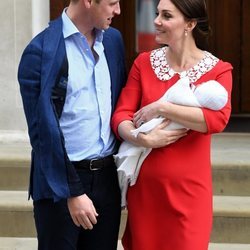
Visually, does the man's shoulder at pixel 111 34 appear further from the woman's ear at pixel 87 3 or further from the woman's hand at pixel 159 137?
the woman's hand at pixel 159 137

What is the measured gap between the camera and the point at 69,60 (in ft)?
8.52

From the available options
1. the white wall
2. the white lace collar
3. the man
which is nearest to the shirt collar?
the man

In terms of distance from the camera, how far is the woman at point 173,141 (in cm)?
265

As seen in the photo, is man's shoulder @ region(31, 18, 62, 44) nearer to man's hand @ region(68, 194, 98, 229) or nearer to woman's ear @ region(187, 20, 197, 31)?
woman's ear @ region(187, 20, 197, 31)

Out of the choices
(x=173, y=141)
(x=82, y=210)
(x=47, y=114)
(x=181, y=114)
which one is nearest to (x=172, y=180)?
(x=173, y=141)

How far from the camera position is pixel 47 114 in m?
2.48

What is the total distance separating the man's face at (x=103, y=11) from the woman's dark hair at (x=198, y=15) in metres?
0.25

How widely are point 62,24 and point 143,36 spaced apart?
3604 mm

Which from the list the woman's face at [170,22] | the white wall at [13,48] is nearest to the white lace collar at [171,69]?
the woman's face at [170,22]

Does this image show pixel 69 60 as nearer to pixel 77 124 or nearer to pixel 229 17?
pixel 77 124

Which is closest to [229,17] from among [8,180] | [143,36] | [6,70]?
[143,36]

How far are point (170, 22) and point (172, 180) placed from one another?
0.60 metres

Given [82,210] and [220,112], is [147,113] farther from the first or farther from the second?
[82,210]

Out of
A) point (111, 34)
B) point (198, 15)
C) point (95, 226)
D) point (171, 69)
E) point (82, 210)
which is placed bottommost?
point (95, 226)
